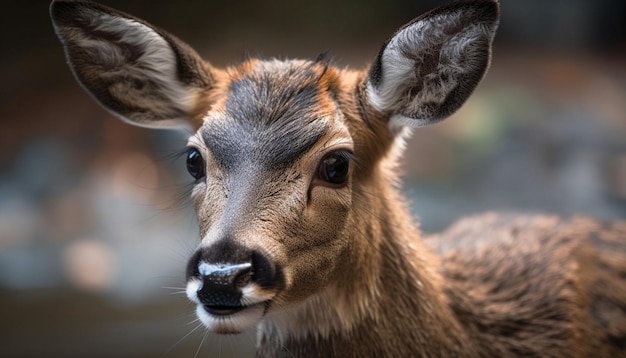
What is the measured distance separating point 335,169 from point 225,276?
83 centimetres

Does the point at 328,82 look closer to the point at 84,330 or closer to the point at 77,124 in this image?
the point at 84,330

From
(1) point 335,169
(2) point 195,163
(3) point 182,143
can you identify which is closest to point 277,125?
(1) point 335,169

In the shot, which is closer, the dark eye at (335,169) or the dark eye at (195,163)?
the dark eye at (335,169)

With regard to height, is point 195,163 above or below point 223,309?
above

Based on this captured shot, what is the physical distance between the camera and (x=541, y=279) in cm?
423

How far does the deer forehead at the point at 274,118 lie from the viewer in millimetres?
3283

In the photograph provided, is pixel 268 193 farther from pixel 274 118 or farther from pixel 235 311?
pixel 235 311

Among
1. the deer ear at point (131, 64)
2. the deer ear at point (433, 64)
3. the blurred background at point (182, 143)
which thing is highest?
the blurred background at point (182, 143)

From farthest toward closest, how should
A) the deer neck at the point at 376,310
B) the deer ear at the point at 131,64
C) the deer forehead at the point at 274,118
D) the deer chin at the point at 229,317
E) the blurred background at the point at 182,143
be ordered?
the blurred background at the point at 182,143 < the deer ear at the point at 131,64 < the deer neck at the point at 376,310 < the deer forehead at the point at 274,118 < the deer chin at the point at 229,317

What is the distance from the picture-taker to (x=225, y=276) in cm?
280

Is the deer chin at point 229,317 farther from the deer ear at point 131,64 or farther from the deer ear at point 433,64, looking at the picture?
the deer ear at point 131,64

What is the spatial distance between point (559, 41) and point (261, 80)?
→ 24.3 feet

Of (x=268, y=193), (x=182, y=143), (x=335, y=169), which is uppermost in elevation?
(x=182, y=143)

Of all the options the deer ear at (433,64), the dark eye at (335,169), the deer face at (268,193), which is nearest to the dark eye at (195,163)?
the deer face at (268,193)
